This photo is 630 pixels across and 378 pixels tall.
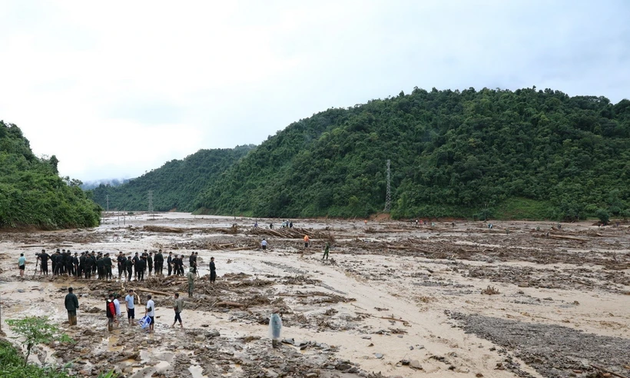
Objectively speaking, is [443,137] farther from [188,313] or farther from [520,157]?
[188,313]

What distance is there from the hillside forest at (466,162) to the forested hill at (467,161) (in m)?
0.21

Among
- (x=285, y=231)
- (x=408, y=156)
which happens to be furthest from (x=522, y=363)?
(x=408, y=156)

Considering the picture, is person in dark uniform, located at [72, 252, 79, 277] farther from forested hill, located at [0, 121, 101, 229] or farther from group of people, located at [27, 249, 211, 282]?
forested hill, located at [0, 121, 101, 229]

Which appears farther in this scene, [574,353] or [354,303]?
[354,303]

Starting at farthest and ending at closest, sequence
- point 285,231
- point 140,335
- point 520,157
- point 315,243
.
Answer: point 520,157 → point 285,231 → point 315,243 → point 140,335

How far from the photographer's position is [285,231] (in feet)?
157

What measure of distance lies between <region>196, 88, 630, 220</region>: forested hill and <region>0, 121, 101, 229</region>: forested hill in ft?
156

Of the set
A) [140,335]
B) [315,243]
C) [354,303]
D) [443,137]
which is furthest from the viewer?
[443,137]

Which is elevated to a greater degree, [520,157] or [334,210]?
[520,157]

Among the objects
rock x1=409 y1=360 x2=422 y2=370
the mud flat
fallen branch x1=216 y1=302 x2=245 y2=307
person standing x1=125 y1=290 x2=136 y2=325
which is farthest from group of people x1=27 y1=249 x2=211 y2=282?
rock x1=409 y1=360 x2=422 y2=370

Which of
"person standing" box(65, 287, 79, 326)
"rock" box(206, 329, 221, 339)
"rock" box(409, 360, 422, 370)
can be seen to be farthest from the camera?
"person standing" box(65, 287, 79, 326)

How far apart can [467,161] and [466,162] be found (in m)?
0.31

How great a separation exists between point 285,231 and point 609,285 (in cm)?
3175

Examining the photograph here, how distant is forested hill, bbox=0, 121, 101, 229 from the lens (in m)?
47.1
